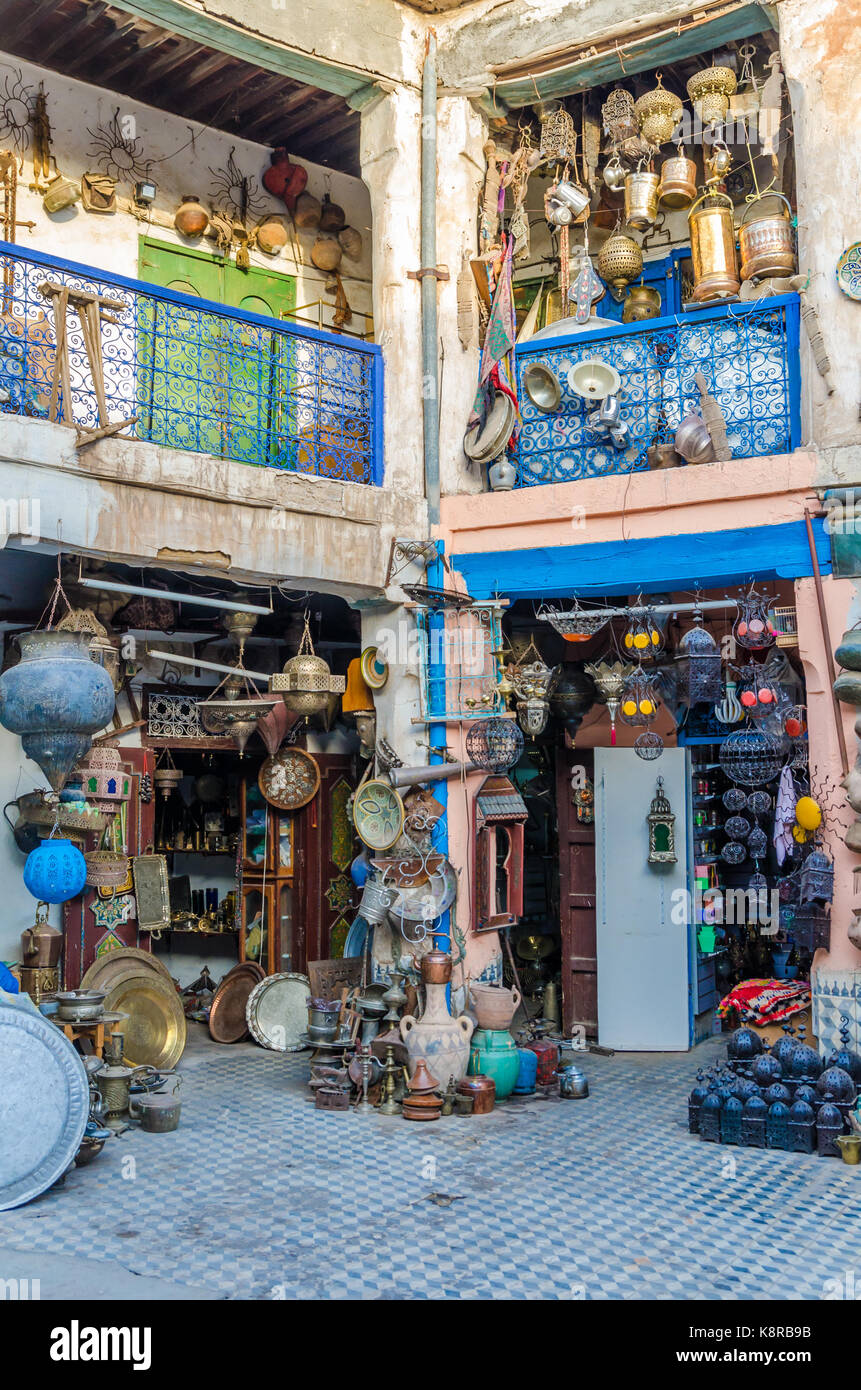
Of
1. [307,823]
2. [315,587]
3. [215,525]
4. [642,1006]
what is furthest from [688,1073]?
[215,525]

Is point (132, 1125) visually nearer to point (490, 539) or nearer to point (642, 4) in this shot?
point (490, 539)

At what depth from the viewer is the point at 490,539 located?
8648 millimetres

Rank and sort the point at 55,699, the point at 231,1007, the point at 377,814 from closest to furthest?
1. the point at 55,699
2. the point at 377,814
3. the point at 231,1007

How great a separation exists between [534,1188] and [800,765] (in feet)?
10.7

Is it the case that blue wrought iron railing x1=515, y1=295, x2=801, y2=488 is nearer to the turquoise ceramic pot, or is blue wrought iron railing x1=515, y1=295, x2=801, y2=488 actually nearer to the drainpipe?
the drainpipe

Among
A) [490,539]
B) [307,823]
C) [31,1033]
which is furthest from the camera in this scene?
[307,823]

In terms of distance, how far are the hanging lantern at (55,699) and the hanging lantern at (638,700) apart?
346 cm

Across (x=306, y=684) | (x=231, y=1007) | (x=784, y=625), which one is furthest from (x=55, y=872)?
(x=784, y=625)

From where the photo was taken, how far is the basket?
25.0 ft

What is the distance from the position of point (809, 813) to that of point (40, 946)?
16.8 feet

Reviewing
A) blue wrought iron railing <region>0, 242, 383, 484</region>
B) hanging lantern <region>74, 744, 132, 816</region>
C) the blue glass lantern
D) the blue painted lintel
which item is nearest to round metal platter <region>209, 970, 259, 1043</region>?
hanging lantern <region>74, 744, 132, 816</region>

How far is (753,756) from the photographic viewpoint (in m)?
8.22

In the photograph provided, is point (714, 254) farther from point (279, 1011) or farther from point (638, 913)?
point (279, 1011)

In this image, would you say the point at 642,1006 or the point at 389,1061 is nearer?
the point at 389,1061
